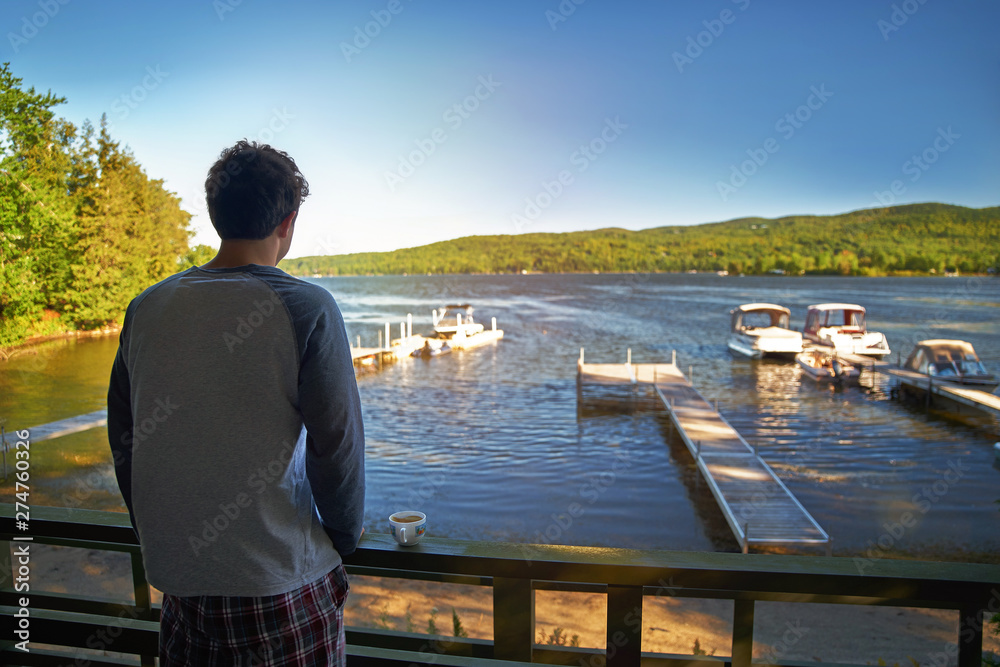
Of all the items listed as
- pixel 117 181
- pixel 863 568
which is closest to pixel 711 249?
pixel 117 181

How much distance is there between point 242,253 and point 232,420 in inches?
14.5

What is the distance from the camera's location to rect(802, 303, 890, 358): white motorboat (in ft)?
96.7

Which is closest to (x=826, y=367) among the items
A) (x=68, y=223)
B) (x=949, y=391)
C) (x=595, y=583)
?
(x=949, y=391)

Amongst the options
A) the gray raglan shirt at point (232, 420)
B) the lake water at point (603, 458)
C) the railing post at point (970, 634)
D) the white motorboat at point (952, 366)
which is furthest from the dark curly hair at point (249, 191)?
the white motorboat at point (952, 366)

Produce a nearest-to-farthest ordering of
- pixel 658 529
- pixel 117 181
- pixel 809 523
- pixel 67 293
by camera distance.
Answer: pixel 809 523, pixel 658 529, pixel 67 293, pixel 117 181

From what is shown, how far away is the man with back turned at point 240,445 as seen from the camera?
116cm

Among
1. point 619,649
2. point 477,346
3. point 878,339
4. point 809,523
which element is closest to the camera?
point 619,649

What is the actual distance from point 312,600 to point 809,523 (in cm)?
939

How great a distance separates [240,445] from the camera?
1.18m

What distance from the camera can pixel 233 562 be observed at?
1.19 meters

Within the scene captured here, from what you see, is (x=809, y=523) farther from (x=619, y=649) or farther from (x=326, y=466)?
(x=326, y=466)

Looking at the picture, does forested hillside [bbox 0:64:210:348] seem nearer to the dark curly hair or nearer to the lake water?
the lake water

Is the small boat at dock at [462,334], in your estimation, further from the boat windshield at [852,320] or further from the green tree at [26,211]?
the green tree at [26,211]

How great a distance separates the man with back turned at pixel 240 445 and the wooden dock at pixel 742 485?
853 centimetres
